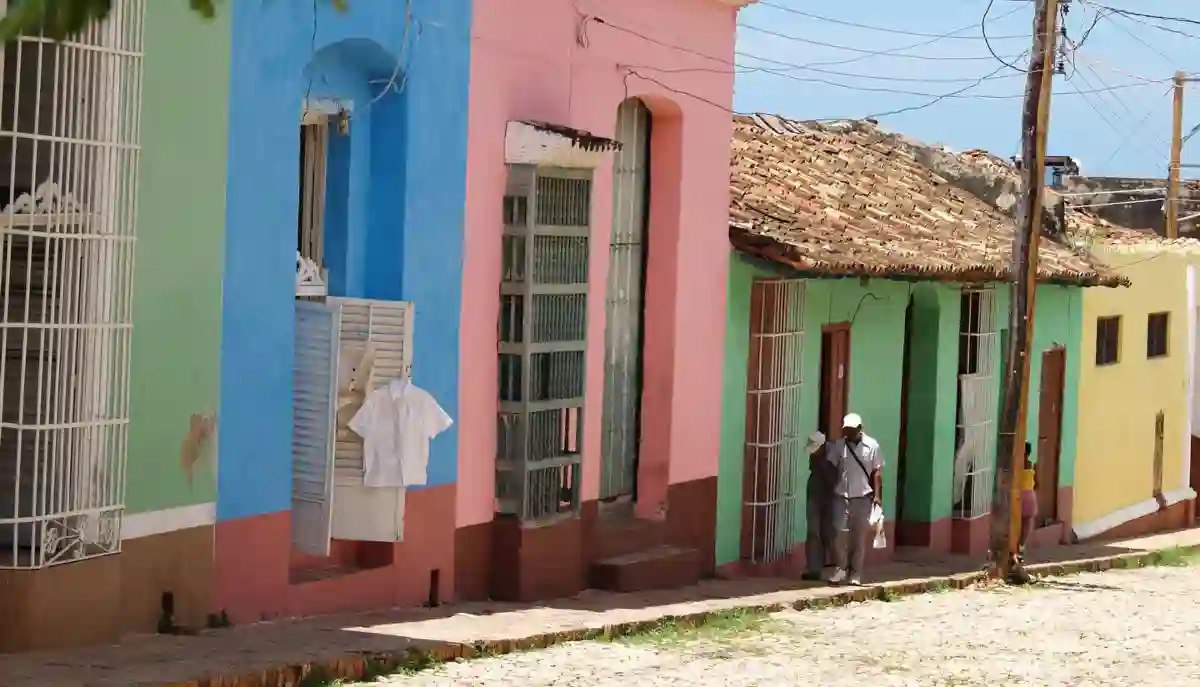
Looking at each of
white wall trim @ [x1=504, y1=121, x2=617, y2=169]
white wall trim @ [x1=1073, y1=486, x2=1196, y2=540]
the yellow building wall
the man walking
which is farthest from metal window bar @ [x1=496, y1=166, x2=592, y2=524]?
white wall trim @ [x1=1073, y1=486, x2=1196, y2=540]

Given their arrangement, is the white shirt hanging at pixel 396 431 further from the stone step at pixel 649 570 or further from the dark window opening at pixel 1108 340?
the dark window opening at pixel 1108 340

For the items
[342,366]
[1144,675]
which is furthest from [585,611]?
[1144,675]

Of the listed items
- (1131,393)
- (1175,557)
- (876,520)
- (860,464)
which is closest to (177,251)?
(860,464)

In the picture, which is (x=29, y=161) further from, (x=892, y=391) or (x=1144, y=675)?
(x=892, y=391)

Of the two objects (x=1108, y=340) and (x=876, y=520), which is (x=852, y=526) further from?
(x=1108, y=340)

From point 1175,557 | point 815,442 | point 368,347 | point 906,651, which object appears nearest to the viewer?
point 368,347

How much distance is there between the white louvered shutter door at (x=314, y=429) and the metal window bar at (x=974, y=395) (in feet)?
35.5

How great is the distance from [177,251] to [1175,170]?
27618mm

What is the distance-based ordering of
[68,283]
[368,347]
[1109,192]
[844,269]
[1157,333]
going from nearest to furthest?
[68,283]
[368,347]
[844,269]
[1157,333]
[1109,192]

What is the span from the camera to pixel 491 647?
995 cm

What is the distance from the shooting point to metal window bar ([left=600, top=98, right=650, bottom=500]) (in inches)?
556

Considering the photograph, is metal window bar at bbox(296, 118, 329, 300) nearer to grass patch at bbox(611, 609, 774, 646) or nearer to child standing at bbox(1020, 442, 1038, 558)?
grass patch at bbox(611, 609, 774, 646)

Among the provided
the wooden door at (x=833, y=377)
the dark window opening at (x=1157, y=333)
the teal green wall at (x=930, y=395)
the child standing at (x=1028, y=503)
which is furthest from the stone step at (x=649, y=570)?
the dark window opening at (x=1157, y=333)

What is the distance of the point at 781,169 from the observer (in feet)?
63.8
